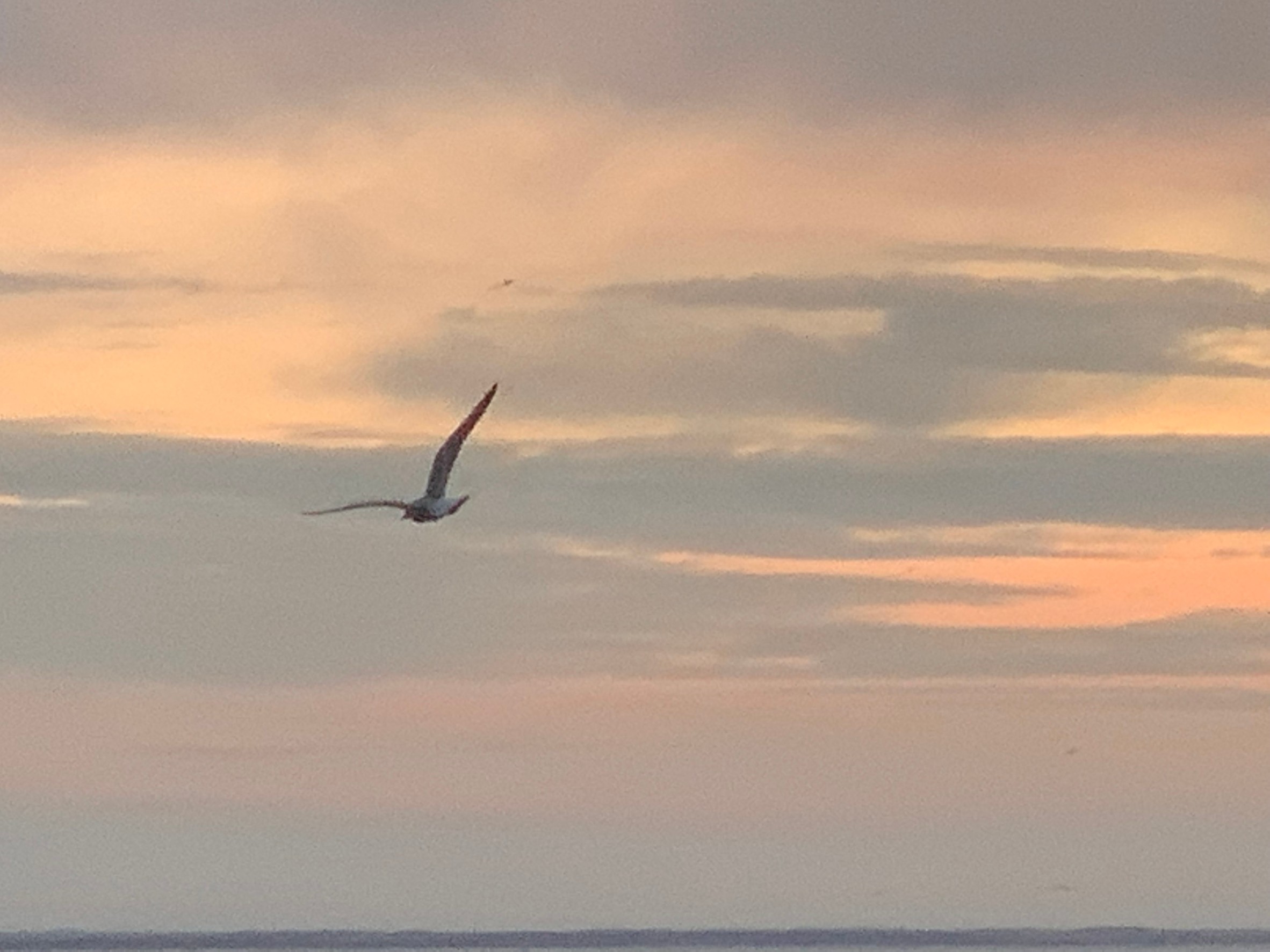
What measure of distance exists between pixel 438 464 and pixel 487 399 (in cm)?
395

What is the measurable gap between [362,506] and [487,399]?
3048 mm

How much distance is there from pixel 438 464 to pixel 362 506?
3543mm

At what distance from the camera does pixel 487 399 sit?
5200cm

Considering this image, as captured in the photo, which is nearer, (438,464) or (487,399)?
(487,399)

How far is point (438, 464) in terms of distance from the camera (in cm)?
5559
